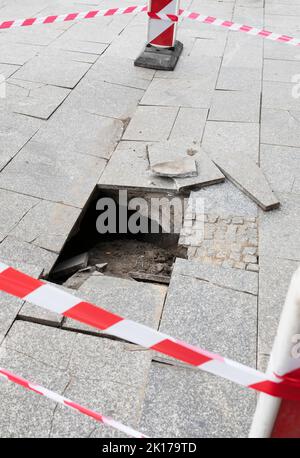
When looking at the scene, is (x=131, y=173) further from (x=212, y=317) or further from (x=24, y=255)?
(x=212, y=317)

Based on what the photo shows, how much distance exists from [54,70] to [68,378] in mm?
5347

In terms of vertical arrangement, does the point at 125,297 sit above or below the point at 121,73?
below

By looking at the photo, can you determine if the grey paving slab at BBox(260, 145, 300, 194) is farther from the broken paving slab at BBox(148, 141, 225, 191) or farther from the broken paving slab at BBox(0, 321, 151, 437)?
the broken paving slab at BBox(0, 321, 151, 437)

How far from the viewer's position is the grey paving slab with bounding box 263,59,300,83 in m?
6.97

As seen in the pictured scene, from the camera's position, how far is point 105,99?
6215 millimetres

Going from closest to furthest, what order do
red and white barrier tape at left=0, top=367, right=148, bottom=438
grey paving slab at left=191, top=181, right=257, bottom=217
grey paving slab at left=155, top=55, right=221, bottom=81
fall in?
red and white barrier tape at left=0, top=367, right=148, bottom=438 < grey paving slab at left=191, top=181, right=257, bottom=217 < grey paving slab at left=155, top=55, right=221, bottom=81

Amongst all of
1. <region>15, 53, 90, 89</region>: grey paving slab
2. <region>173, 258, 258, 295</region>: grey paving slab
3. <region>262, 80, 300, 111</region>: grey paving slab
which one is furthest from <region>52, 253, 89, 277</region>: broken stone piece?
<region>262, 80, 300, 111</region>: grey paving slab

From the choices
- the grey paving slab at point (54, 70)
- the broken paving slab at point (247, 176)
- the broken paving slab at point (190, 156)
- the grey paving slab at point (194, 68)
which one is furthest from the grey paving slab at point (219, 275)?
→ the grey paving slab at point (194, 68)

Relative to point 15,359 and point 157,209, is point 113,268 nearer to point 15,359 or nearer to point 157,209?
point 157,209

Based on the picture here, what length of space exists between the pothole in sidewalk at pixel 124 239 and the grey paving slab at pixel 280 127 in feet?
5.83

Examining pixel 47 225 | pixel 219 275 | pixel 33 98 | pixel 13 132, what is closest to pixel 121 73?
pixel 33 98

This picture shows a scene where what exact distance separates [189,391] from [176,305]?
0.71 metres

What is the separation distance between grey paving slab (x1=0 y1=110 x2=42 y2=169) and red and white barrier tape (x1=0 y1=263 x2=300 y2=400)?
10.3 ft
